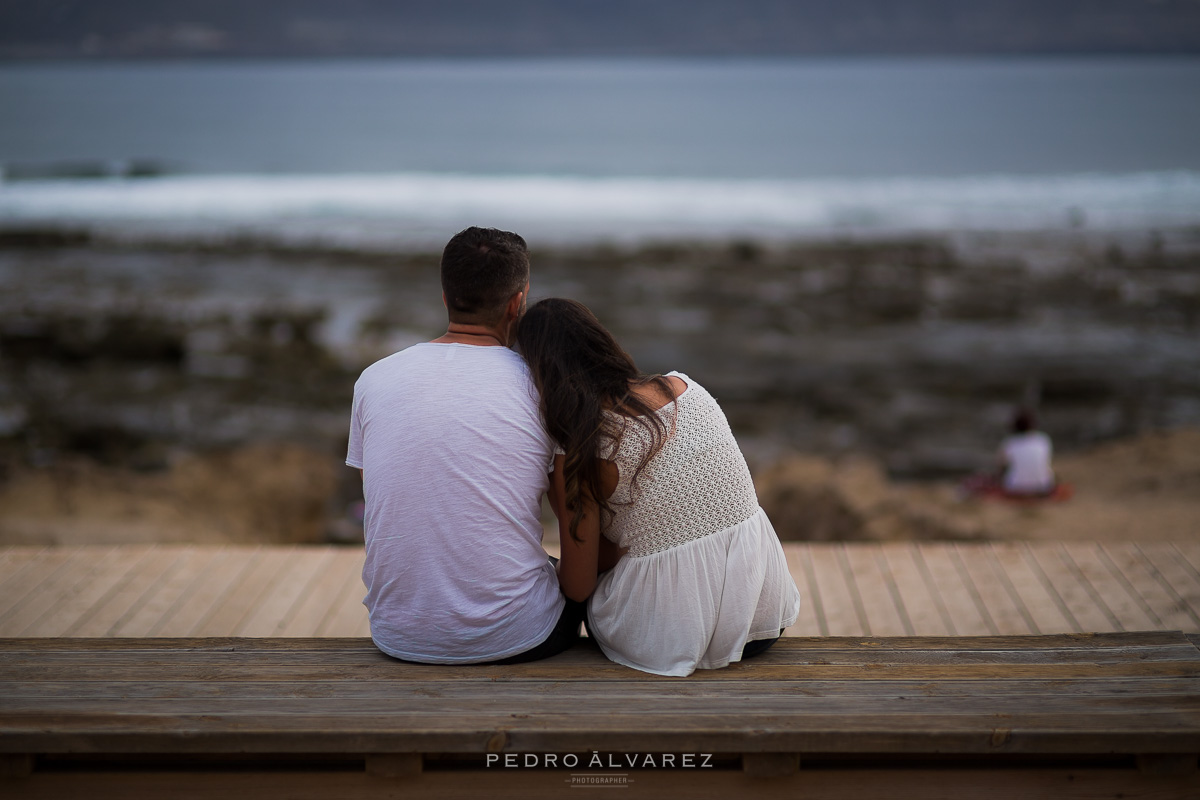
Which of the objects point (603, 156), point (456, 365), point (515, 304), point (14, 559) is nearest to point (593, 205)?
point (603, 156)

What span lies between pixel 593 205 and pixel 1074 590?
24.6 meters

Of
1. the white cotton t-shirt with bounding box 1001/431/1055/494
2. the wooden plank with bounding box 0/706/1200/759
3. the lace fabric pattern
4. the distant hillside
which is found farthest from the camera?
the distant hillside

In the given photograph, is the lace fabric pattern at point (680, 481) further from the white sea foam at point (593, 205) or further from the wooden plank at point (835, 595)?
the white sea foam at point (593, 205)

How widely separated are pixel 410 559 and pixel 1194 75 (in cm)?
8654

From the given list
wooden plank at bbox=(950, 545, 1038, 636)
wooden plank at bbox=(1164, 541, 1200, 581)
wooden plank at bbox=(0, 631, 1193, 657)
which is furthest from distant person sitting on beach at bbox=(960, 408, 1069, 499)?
wooden plank at bbox=(0, 631, 1193, 657)

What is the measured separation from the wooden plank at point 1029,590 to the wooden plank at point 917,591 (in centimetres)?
30

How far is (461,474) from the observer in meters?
1.95

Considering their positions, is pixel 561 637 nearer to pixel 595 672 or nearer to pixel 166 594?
pixel 595 672

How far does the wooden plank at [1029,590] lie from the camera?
3.45 metres

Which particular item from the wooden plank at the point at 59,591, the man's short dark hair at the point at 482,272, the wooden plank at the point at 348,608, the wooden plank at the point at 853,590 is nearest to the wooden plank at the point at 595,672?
the man's short dark hair at the point at 482,272

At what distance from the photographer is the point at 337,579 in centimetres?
397

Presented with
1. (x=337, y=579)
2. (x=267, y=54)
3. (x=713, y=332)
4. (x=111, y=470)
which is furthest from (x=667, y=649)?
(x=267, y=54)

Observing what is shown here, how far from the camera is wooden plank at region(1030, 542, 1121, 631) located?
11.3 feet

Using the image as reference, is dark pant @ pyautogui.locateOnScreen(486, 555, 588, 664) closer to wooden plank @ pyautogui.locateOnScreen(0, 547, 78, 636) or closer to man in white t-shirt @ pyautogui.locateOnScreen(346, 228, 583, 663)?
man in white t-shirt @ pyautogui.locateOnScreen(346, 228, 583, 663)
